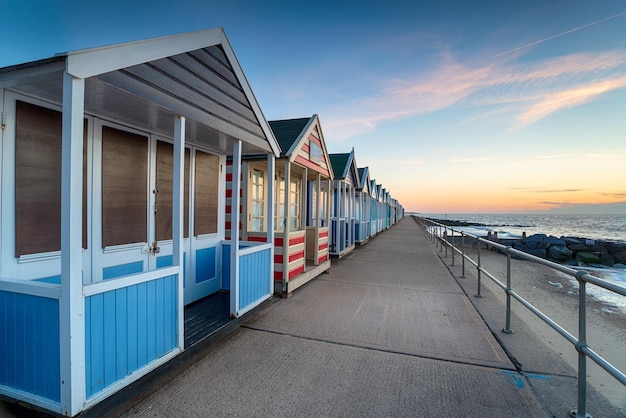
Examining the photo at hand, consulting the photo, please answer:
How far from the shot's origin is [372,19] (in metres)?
7.21

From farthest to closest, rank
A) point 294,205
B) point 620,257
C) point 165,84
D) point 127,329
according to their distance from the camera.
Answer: point 620,257
point 294,205
point 165,84
point 127,329

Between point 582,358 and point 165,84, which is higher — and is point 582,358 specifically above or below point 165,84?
below

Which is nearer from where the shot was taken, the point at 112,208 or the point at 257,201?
the point at 112,208

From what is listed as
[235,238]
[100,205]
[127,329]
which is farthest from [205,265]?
[127,329]

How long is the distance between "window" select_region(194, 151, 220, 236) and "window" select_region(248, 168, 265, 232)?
3.14 ft

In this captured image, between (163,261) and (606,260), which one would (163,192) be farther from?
(606,260)

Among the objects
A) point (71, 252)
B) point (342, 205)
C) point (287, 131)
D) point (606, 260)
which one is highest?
point (287, 131)

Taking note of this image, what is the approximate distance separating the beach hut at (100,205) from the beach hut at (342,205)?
6633mm

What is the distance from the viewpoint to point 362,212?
576 inches

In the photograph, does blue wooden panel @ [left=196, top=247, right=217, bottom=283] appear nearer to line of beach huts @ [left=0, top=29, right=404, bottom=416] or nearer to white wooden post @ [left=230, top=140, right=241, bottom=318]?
line of beach huts @ [left=0, top=29, right=404, bottom=416]

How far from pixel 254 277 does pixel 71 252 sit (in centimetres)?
270

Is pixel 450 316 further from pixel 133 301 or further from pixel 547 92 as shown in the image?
pixel 547 92

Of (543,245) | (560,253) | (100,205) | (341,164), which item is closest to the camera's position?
(100,205)

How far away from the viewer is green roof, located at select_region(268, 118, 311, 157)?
560cm
